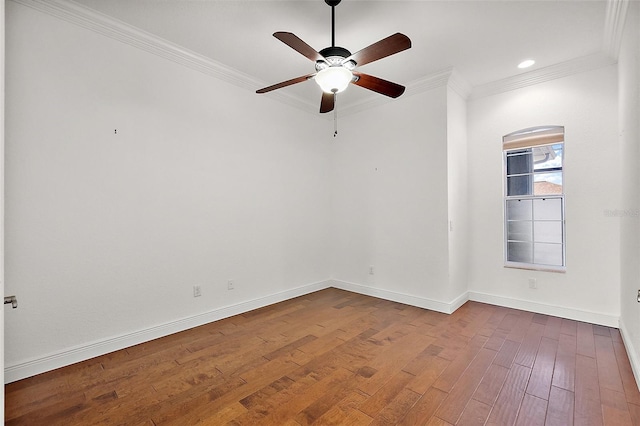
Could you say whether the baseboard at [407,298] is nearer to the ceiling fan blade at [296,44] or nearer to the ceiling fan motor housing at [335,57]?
the ceiling fan motor housing at [335,57]

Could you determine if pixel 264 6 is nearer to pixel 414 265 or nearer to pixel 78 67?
pixel 78 67

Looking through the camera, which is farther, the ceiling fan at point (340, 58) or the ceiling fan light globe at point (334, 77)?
the ceiling fan light globe at point (334, 77)

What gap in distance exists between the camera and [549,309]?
11.6 ft

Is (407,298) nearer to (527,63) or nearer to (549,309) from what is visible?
(549,309)

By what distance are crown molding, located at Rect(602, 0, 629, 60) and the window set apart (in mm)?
819

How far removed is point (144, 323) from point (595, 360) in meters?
3.97

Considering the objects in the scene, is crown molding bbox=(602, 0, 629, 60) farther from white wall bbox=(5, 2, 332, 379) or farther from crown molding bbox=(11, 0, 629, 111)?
white wall bbox=(5, 2, 332, 379)

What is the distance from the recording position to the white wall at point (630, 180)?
2.21m

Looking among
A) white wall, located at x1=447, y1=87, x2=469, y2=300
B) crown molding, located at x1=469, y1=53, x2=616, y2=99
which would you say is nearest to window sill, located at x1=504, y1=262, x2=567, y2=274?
white wall, located at x1=447, y1=87, x2=469, y2=300

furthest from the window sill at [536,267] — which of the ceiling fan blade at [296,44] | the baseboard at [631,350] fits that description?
the ceiling fan blade at [296,44]

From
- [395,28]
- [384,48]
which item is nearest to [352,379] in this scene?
[384,48]

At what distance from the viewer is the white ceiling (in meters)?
2.47

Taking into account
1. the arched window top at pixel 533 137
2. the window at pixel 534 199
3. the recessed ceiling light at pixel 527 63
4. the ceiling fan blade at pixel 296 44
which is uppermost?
the recessed ceiling light at pixel 527 63

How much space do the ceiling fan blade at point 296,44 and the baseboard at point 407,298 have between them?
10.0ft
